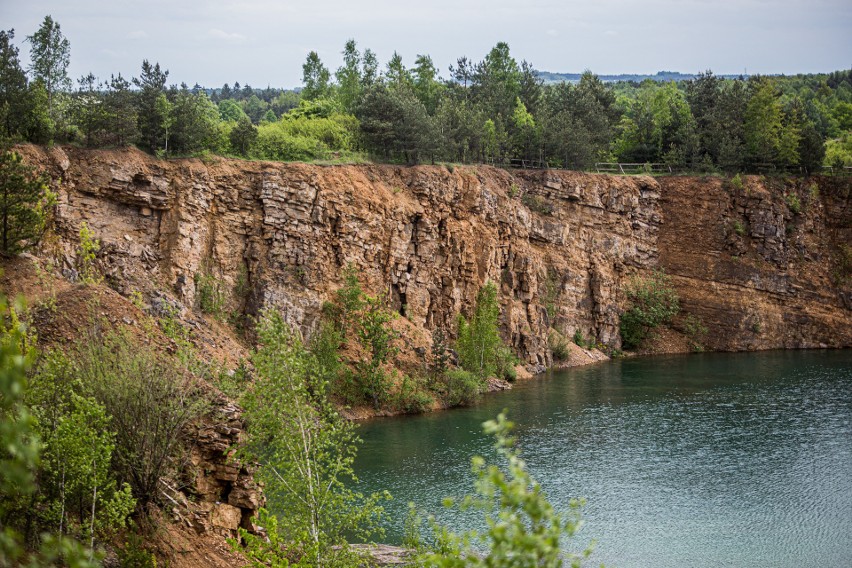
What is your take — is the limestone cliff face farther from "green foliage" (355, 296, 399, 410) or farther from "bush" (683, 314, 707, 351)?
"green foliage" (355, 296, 399, 410)

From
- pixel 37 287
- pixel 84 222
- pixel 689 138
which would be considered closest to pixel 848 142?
pixel 689 138

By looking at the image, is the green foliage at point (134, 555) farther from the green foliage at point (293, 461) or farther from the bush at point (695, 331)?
the bush at point (695, 331)

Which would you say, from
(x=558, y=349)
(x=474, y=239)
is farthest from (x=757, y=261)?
(x=474, y=239)

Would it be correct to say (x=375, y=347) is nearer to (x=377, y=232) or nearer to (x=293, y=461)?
(x=377, y=232)

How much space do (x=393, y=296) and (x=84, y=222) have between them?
23163 millimetres

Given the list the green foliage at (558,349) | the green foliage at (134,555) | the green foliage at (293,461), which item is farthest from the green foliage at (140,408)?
the green foliage at (558,349)

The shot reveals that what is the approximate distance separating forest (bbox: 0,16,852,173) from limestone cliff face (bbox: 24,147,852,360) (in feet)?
7.69

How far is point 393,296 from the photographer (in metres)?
62.0

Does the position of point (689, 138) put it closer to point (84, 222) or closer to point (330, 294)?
point (330, 294)

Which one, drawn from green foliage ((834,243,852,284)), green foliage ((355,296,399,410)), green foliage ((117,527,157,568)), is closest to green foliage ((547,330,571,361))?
green foliage ((355,296,399,410))

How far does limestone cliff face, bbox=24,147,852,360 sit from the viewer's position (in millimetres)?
50906

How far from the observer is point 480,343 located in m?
62.3

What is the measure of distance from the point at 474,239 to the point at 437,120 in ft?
37.6

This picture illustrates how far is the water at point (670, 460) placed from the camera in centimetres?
3262
